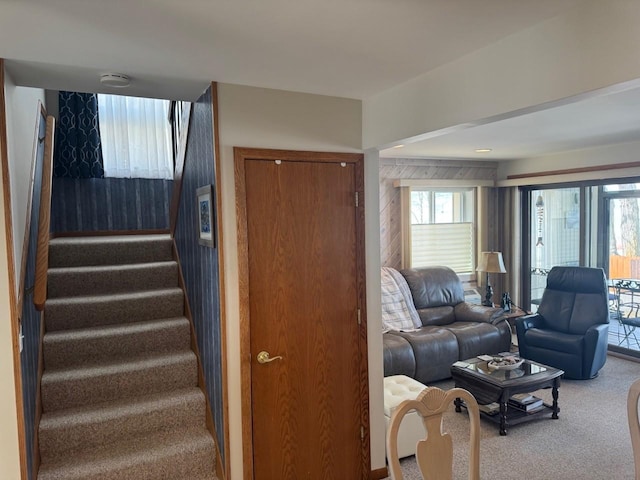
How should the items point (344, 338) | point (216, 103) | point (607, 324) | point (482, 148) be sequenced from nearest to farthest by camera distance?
point (216, 103) → point (344, 338) → point (607, 324) → point (482, 148)

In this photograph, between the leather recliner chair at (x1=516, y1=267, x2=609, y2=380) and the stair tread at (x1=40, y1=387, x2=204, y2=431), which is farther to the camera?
the leather recliner chair at (x1=516, y1=267, x2=609, y2=380)

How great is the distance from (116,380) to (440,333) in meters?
3.17

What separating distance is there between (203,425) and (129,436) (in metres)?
0.44

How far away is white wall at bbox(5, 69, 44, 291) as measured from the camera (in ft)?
7.42

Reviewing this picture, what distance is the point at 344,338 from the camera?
2.96 meters

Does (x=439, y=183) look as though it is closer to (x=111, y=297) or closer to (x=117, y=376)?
(x=111, y=297)

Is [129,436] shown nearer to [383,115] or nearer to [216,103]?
[216,103]

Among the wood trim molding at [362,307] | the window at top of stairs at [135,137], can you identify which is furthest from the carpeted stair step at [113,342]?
the window at top of stairs at [135,137]

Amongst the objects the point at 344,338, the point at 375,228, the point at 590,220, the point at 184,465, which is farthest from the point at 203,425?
the point at 590,220

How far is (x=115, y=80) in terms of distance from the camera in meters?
2.39

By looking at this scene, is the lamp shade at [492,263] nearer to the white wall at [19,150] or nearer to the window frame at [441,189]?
the window frame at [441,189]

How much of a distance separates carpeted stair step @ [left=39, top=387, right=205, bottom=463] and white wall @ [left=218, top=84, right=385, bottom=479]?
0.47 m

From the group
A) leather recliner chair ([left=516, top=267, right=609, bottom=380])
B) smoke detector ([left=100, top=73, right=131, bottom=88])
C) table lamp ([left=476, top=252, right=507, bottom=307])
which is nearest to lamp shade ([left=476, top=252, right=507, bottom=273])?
table lamp ([left=476, top=252, right=507, bottom=307])

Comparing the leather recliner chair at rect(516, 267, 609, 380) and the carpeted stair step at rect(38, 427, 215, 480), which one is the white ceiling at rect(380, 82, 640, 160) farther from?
the carpeted stair step at rect(38, 427, 215, 480)
